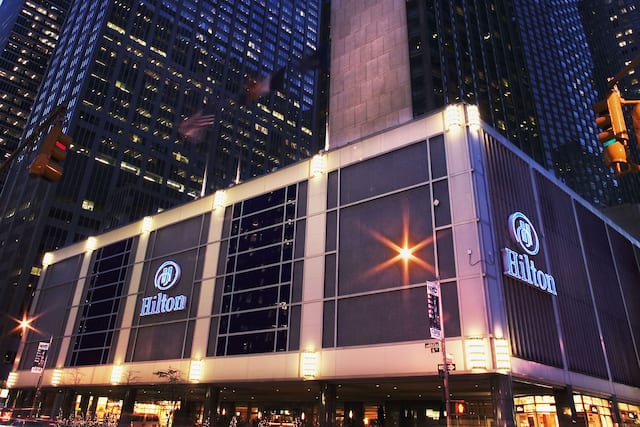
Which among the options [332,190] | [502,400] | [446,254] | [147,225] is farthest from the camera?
[147,225]

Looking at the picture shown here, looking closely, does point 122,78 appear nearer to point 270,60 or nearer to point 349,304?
point 270,60

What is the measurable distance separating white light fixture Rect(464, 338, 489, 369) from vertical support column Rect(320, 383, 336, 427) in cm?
1049

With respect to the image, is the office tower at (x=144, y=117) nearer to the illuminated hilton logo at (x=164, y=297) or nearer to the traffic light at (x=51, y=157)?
the illuminated hilton logo at (x=164, y=297)

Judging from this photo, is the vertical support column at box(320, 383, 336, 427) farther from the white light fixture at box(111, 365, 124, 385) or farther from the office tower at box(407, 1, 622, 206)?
the office tower at box(407, 1, 622, 206)

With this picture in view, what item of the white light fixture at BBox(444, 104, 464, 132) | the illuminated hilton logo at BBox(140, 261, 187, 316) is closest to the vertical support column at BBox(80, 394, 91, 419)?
the illuminated hilton logo at BBox(140, 261, 187, 316)

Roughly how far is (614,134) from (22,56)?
20230 cm

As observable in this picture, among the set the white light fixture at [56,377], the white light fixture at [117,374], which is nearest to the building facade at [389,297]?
the white light fixture at [117,374]

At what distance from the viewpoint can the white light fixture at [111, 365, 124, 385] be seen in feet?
156

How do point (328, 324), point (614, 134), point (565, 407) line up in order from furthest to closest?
point (328, 324) < point (565, 407) < point (614, 134)

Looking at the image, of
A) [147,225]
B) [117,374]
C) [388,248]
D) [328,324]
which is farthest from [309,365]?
[147,225]

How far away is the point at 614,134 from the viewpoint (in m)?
6.99

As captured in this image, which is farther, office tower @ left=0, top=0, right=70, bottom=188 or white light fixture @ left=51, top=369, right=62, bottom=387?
office tower @ left=0, top=0, right=70, bottom=188

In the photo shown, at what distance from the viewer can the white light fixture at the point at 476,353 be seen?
89.6ft

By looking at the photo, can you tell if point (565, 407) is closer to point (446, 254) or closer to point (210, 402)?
point (446, 254)
